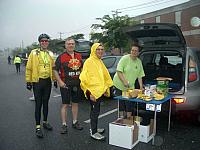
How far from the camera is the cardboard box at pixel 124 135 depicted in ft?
12.9

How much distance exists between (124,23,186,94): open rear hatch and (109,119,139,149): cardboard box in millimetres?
1190

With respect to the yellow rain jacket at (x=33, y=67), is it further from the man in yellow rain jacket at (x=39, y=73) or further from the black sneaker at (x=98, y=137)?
the black sneaker at (x=98, y=137)

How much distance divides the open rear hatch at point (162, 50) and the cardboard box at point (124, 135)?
119 centimetres

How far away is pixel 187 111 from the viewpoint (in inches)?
175

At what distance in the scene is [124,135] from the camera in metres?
3.98

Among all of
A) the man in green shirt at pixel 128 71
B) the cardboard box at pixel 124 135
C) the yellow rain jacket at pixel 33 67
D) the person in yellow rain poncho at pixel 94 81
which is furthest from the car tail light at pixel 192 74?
the yellow rain jacket at pixel 33 67

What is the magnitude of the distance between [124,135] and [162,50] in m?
2.02

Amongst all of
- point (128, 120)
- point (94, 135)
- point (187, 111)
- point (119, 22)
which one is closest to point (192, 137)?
point (187, 111)

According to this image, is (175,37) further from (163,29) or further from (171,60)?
(171,60)

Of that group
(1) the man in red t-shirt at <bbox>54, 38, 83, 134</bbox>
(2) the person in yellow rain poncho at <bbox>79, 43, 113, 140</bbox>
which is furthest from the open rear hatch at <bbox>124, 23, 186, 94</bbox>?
(1) the man in red t-shirt at <bbox>54, 38, 83, 134</bbox>

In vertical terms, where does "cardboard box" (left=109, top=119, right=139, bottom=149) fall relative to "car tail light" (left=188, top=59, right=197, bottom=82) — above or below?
below

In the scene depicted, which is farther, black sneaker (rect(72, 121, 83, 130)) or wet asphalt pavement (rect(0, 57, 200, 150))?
black sneaker (rect(72, 121, 83, 130))

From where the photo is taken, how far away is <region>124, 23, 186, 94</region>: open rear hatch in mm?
4520

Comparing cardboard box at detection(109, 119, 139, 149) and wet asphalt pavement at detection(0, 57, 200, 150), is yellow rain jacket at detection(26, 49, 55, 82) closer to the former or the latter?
wet asphalt pavement at detection(0, 57, 200, 150)
